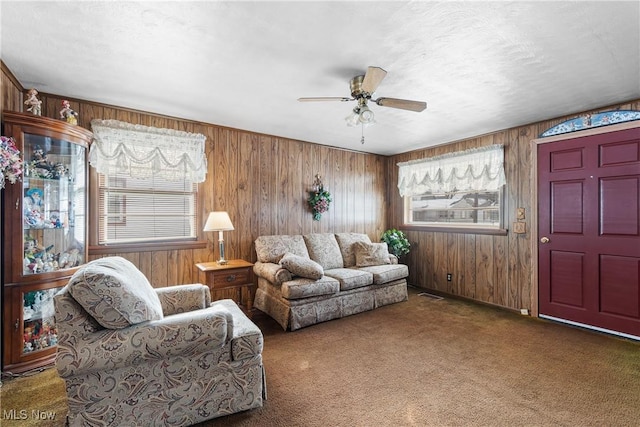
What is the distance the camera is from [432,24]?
177 cm

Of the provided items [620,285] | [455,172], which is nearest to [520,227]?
[620,285]

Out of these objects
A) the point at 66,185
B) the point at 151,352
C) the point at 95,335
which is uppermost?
the point at 66,185

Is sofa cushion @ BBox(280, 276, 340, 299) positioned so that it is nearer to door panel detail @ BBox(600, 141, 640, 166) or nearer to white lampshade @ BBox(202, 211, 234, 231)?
white lampshade @ BBox(202, 211, 234, 231)

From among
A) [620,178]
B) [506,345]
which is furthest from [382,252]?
[620,178]

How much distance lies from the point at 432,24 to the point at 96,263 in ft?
8.45

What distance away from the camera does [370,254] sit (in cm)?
438

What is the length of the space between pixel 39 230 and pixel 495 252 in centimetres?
514

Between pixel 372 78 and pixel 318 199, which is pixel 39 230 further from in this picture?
pixel 318 199

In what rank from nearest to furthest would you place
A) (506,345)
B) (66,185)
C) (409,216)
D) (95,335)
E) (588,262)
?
(95,335)
(66,185)
(506,345)
(588,262)
(409,216)

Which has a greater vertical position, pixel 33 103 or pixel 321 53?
pixel 321 53

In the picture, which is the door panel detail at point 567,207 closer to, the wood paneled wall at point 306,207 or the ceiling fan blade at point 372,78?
the wood paneled wall at point 306,207

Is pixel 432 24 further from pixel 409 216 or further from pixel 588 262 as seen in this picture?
pixel 409 216

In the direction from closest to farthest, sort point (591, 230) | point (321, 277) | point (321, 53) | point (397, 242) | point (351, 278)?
point (321, 53), point (591, 230), point (321, 277), point (351, 278), point (397, 242)

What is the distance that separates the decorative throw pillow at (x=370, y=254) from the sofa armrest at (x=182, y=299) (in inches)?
96.6
